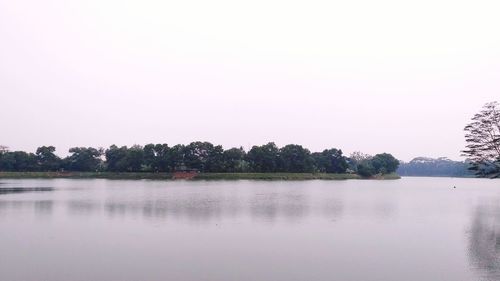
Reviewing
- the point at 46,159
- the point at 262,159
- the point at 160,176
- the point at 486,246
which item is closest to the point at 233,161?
the point at 262,159

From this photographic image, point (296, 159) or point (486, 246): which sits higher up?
point (296, 159)

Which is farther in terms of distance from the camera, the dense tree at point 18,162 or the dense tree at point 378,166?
the dense tree at point 378,166

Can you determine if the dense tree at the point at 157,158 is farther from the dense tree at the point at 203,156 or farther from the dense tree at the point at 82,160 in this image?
the dense tree at the point at 82,160

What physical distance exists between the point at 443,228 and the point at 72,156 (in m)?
103

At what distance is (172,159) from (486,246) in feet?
282

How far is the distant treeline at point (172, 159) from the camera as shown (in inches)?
3841

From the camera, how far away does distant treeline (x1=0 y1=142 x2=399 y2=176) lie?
9756 centimetres

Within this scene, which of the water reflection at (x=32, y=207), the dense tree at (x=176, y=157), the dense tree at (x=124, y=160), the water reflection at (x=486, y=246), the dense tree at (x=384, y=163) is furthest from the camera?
the dense tree at (x=384, y=163)

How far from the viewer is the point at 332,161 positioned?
115000 millimetres

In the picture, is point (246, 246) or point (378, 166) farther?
point (378, 166)

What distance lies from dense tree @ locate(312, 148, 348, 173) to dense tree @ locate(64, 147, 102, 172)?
55352mm

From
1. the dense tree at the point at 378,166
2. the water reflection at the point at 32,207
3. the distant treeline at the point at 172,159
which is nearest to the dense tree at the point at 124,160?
the distant treeline at the point at 172,159

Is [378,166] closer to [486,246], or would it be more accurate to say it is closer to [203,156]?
[203,156]

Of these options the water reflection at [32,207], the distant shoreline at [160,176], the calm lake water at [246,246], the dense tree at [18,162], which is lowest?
the calm lake water at [246,246]
